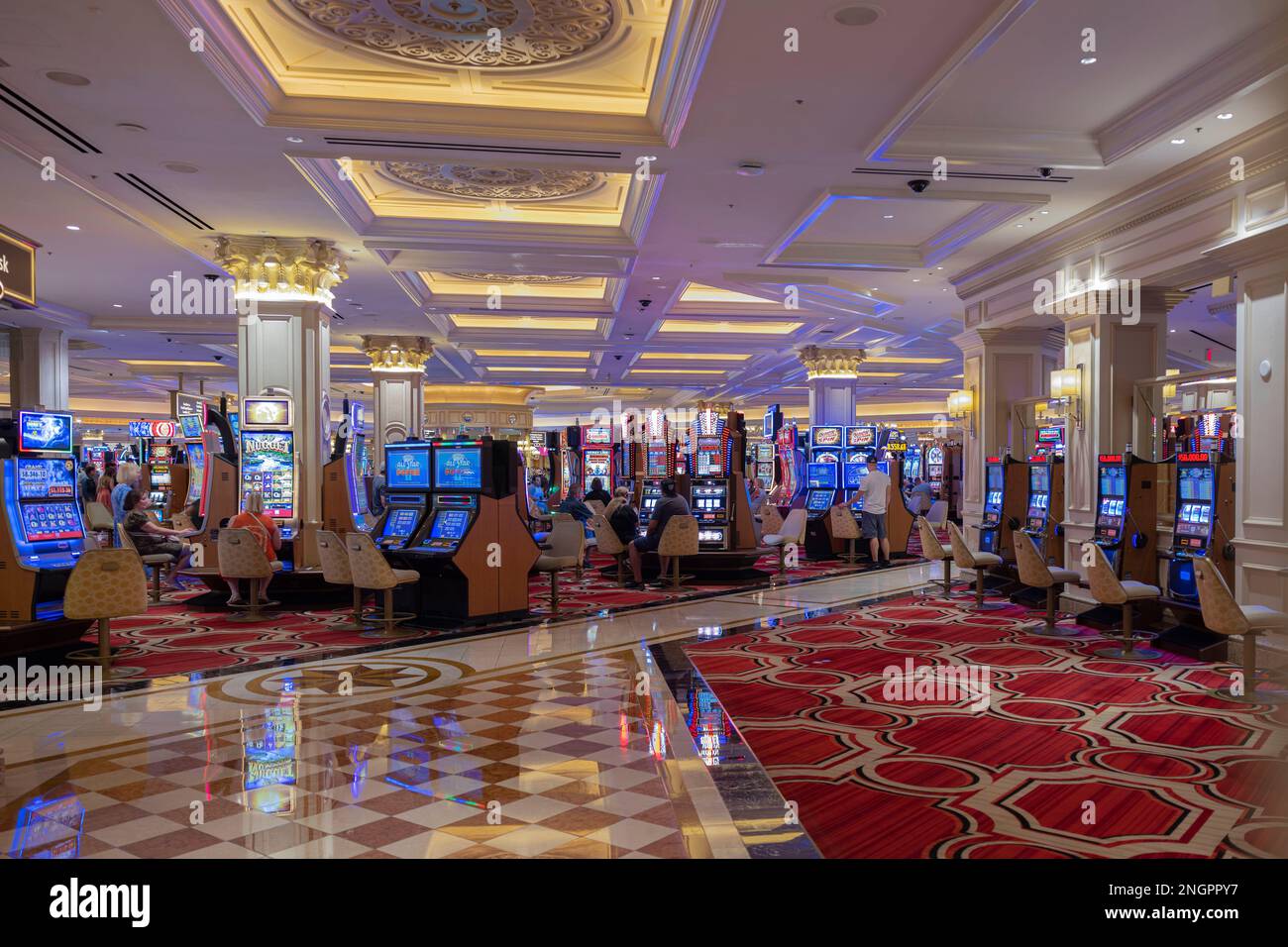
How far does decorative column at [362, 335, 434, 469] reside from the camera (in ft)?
49.8

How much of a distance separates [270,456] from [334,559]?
2.07 meters

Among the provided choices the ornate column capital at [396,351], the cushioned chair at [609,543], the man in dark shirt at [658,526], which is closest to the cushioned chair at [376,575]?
the man in dark shirt at [658,526]

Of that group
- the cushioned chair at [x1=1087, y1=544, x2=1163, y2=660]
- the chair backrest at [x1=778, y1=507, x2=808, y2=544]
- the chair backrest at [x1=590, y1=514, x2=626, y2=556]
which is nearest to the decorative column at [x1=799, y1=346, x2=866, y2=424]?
the chair backrest at [x1=778, y1=507, x2=808, y2=544]

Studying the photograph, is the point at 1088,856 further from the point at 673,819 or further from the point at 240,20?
the point at 240,20

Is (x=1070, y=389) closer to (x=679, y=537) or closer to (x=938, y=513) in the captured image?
(x=679, y=537)

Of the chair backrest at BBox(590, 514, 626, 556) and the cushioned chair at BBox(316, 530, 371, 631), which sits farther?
the chair backrest at BBox(590, 514, 626, 556)

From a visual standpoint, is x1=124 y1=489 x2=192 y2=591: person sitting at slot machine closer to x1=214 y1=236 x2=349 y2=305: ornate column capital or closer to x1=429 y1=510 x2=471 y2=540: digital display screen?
x1=214 y1=236 x2=349 y2=305: ornate column capital

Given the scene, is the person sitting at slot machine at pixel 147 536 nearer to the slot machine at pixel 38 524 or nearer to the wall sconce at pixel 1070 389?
the slot machine at pixel 38 524

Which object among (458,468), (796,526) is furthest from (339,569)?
(796,526)

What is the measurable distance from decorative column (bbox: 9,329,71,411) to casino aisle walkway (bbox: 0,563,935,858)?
9592 millimetres

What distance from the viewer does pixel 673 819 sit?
3.12 m
